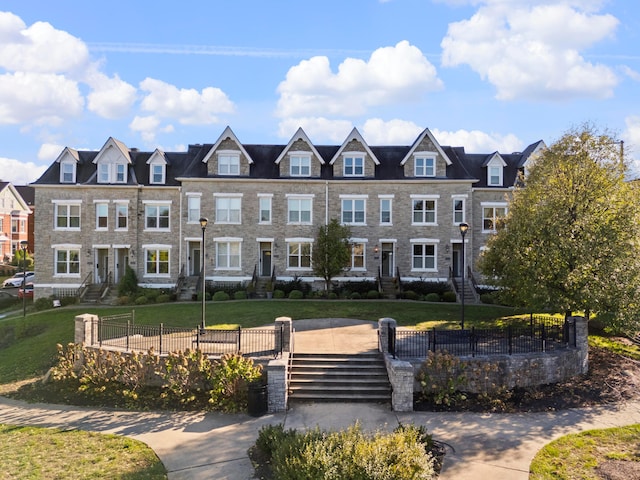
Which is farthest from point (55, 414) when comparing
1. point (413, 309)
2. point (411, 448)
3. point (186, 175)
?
point (186, 175)

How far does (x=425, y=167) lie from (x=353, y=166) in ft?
17.5

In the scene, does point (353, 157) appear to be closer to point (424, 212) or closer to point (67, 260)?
point (424, 212)

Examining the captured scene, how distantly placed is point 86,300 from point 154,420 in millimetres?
21498

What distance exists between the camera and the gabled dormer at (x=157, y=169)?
3288cm

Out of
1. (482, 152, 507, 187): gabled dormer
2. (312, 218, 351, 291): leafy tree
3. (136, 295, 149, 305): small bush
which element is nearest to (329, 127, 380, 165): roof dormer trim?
(312, 218, 351, 291): leafy tree

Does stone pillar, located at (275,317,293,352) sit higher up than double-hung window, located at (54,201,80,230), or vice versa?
double-hung window, located at (54,201,80,230)

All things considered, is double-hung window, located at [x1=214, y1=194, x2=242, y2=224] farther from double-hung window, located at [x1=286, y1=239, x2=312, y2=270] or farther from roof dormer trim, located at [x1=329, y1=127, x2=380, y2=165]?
roof dormer trim, located at [x1=329, y1=127, x2=380, y2=165]

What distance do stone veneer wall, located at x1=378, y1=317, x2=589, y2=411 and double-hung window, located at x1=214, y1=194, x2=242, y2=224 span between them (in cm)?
1970

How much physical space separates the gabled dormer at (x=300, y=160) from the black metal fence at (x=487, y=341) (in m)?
17.6

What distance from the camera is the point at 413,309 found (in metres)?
25.0

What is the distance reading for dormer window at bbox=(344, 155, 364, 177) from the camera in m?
32.4

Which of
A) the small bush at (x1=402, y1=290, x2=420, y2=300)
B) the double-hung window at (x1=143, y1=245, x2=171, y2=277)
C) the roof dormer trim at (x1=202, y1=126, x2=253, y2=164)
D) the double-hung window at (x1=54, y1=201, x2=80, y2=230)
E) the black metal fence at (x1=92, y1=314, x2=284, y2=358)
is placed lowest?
the black metal fence at (x1=92, y1=314, x2=284, y2=358)

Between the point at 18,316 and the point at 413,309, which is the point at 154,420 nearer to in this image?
the point at 413,309

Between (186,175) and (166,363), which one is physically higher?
(186,175)
